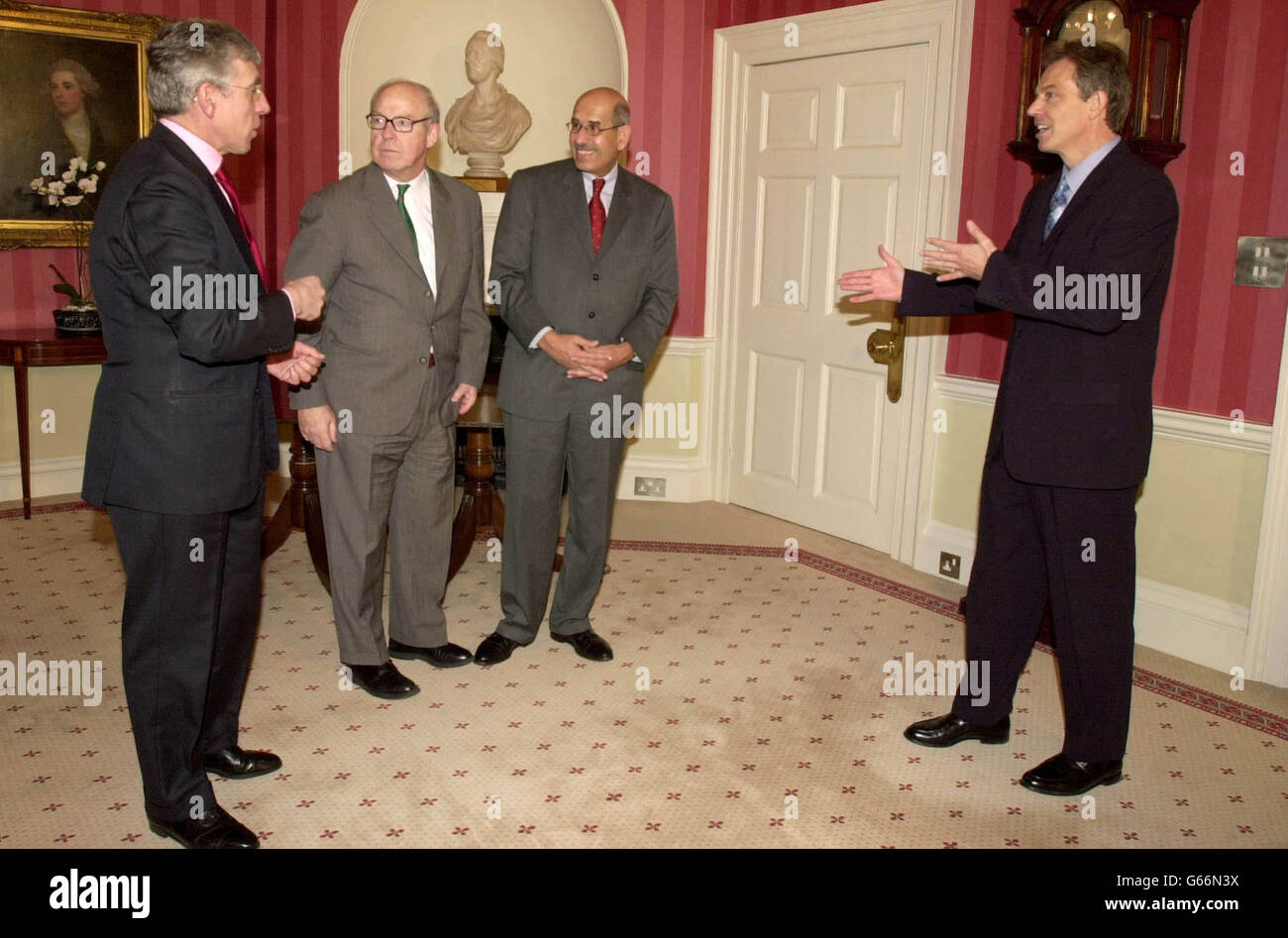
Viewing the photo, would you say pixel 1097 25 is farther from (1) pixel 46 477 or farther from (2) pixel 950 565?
(1) pixel 46 477

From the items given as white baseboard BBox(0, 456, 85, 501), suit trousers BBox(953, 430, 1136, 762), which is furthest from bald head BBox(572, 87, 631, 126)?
white baseboard BBox(0, 456, 85, 501)

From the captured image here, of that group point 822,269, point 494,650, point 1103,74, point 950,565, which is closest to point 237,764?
point 494,650

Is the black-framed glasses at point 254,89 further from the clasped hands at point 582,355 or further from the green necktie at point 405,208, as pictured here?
the clasped hands at point 582,355

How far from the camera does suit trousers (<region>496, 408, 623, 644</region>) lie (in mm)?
3490

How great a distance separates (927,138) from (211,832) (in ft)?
11.8

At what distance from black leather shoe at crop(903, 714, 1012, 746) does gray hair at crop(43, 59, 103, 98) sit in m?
4.52

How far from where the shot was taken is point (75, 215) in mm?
5285

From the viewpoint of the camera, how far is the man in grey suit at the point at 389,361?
10.0 ft

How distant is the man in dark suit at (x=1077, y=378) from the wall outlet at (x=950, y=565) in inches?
63.6

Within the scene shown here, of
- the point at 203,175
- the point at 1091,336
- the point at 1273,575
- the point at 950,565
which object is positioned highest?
the point at 203,175

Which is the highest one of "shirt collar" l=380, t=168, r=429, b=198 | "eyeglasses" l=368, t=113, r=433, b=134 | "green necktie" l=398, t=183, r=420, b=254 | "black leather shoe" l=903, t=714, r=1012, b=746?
"eyeglasses" l=368, t=113, r=433, b=134

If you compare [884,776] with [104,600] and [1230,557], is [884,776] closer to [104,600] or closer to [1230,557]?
[1230,557]

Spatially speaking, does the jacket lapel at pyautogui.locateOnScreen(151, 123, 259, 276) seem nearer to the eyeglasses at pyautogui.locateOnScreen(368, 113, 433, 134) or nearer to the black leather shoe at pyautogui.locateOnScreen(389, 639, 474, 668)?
the eyeglasses at pyautogui.locateOnScreen(368, 113, 433, 134)

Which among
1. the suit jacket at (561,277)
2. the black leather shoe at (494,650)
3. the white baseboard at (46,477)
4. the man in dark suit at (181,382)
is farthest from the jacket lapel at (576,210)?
the white baseboard at (46,477)
